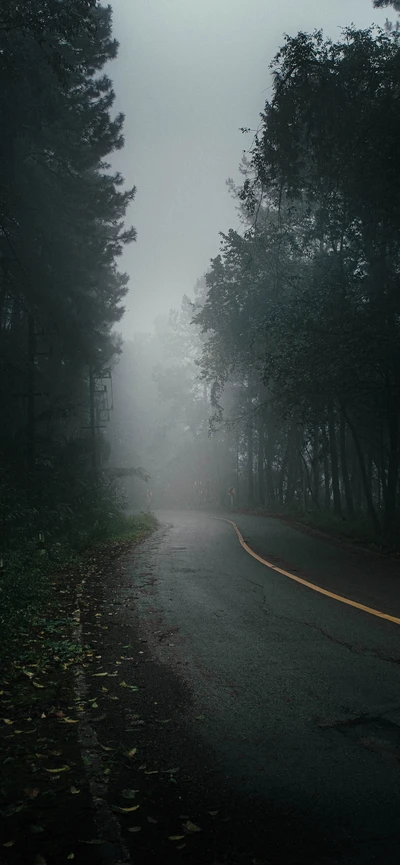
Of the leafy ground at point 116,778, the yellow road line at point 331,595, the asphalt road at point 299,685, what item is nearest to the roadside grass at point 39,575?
the leafy ground at point 116,778

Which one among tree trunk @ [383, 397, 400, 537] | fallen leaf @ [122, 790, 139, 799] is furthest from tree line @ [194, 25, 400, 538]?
fallen leaf @ [122, 790, 139, 799]

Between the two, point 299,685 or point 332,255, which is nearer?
point 299,685

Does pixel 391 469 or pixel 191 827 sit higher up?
pixel 391 469

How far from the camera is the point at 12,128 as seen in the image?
19438 mm

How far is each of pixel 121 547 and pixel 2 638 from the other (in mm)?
10810

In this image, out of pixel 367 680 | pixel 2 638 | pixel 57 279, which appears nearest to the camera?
pixel 367 680

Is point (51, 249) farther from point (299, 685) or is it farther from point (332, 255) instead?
point (299, 685)

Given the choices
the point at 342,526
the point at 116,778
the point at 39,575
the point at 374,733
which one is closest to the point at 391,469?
the point at 342,526

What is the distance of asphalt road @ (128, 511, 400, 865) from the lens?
3.53 m

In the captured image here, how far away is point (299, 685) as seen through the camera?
213 inches

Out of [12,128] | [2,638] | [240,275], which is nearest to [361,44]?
[12,128]

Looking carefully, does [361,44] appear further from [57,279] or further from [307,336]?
[57,279]

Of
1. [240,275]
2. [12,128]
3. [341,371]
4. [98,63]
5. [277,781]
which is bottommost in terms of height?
[277,781]

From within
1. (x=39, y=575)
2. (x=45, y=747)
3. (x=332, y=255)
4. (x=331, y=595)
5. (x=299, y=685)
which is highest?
(x=332, y=255)
